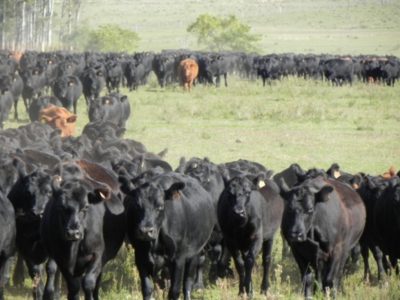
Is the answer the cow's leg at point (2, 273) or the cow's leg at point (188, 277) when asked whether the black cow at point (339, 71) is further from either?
the cow's leg at point (2, 273)

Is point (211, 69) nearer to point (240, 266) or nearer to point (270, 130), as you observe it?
point (270, 130)

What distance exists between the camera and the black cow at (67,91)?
83.8ft

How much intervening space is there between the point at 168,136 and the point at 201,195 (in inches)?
493

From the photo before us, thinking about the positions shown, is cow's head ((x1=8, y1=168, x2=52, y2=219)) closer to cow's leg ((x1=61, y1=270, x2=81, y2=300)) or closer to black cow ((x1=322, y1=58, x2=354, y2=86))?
cow's leg ((x1=61, y1=270, x2=81, y2=300))

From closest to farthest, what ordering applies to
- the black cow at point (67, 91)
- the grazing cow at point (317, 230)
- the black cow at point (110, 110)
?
the grazing cow at point (317, 230) < the black cow at point (110, 110) < the black cow at point (67, 91)

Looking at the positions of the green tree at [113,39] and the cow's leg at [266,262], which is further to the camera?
the green tree at [113,39]

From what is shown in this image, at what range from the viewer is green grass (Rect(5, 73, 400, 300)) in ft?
34.4

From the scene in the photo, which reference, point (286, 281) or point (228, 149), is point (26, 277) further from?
point (228, 149)

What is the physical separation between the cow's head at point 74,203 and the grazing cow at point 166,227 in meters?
0.39

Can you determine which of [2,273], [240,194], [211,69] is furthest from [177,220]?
[211,69]

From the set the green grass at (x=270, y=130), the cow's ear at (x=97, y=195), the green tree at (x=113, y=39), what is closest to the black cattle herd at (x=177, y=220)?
the cow's ear at (x=97, y=195)

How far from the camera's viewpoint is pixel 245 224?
9.69 meters

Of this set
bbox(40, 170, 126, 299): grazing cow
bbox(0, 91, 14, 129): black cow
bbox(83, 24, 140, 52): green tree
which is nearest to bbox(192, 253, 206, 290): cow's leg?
bbox(40, 170, 126, 299): grazing cow

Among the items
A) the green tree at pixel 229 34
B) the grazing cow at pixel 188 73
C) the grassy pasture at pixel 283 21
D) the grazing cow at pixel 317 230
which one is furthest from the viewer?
the grassy pasture at pixel 283 21
